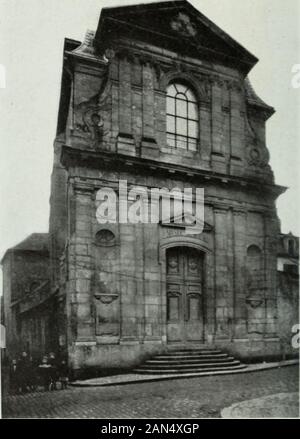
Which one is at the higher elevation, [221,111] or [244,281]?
[221,111]

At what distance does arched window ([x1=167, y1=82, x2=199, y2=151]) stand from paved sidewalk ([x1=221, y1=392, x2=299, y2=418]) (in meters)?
8.37

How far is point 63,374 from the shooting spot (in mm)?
12062

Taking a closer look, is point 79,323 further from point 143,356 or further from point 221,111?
point 221,111

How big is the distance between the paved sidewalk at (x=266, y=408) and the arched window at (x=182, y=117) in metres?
8.37

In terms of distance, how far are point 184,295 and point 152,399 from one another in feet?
16.7

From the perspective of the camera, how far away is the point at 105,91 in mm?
13766

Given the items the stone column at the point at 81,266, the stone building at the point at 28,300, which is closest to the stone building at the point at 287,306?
the stone column at the point at 81,266

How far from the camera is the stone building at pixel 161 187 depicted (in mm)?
12789

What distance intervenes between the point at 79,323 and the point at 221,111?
8.51 m

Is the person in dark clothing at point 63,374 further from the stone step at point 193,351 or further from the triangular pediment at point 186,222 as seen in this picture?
the triangular pediment at point 186,222

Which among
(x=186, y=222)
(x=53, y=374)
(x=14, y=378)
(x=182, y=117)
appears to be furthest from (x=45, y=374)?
(x=182, y=117)

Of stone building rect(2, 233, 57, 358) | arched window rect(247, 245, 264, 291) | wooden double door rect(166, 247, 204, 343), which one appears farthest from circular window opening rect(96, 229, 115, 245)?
arched window rect(247, 245, 264, 291)
